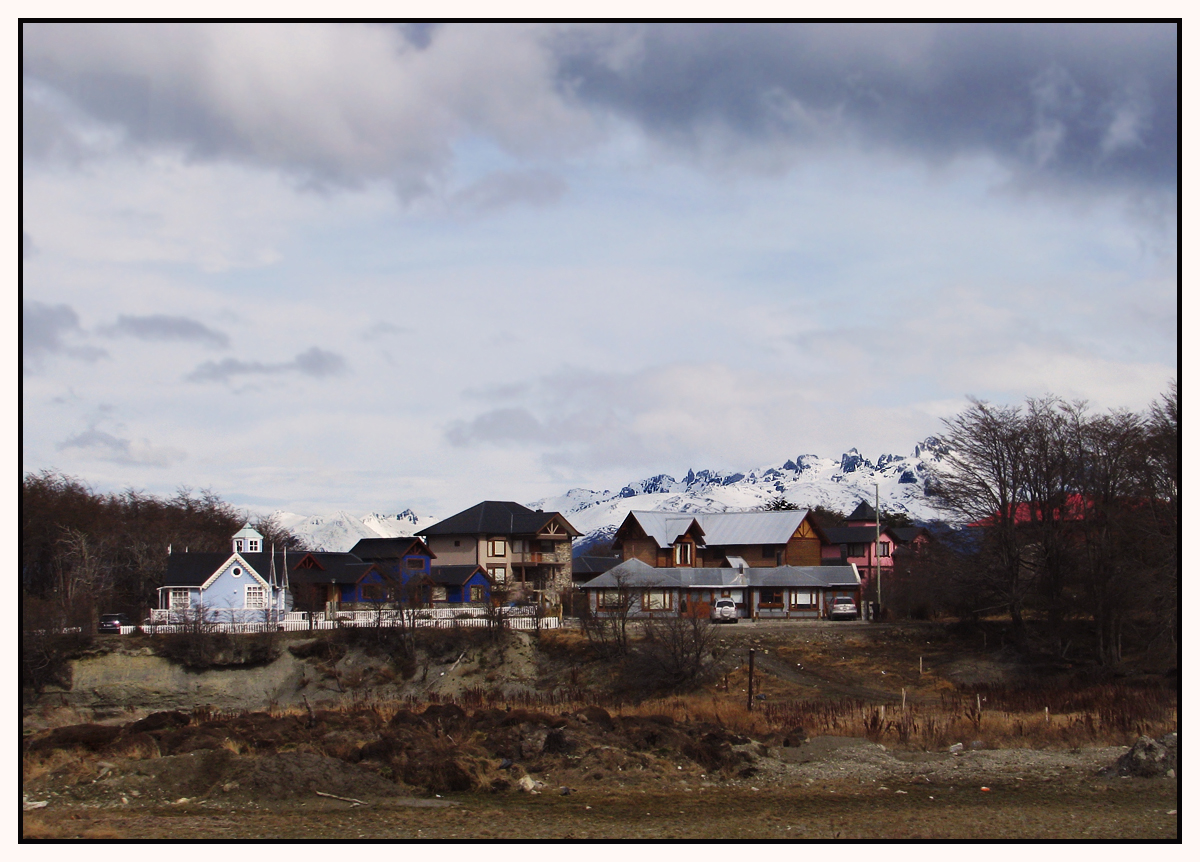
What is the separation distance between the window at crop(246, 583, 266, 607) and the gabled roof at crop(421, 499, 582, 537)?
893 inches

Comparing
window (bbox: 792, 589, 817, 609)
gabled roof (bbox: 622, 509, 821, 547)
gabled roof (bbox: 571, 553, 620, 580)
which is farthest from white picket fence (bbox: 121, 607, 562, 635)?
gabled roof (bbox: 571, 553, 620, 580)

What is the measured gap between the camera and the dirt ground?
1916 cm

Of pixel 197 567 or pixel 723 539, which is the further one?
pixel 723 539

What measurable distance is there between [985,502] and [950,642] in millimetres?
7679

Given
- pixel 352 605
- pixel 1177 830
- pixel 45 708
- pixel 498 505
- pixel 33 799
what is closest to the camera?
pixel 1177 830

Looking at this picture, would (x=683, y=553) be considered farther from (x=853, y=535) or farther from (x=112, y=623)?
(x=112, y=623)

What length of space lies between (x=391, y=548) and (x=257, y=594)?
19.1 m

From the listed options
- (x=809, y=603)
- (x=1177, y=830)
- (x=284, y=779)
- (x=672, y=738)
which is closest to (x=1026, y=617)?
(x=809, y=603)

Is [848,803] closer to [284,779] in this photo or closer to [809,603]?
[284,779]

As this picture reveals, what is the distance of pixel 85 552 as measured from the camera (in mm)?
64125

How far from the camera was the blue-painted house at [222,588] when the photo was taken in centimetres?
5994

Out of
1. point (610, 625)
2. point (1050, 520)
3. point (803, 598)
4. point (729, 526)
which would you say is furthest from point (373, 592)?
point (1050, 520)

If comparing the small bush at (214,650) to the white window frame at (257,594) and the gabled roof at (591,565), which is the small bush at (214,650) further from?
the gabled roof at (591,565)

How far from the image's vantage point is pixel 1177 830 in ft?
61.9
